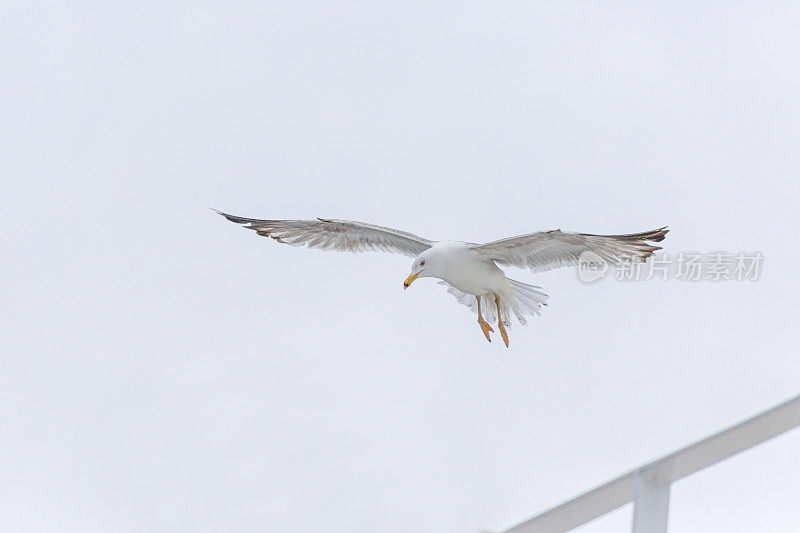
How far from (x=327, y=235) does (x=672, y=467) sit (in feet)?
21.3

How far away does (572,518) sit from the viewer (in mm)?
3105

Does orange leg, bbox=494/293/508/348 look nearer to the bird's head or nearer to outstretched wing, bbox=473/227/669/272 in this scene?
outstretched wing, bbox=473/227/669/272

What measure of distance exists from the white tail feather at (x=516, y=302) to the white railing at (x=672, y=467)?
5.33 meters

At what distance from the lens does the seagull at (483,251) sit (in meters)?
7.52

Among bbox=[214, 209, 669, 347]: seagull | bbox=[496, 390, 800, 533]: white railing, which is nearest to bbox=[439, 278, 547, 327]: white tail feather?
bbox=[214, 209, 669, 347]: seagull

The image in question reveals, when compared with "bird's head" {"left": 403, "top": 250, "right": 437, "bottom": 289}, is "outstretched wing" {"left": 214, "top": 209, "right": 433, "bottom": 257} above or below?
above

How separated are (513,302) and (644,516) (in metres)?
5.60

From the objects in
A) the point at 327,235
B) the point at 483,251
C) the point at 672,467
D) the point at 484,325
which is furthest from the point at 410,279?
the point at 672,467

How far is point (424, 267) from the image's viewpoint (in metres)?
8.07

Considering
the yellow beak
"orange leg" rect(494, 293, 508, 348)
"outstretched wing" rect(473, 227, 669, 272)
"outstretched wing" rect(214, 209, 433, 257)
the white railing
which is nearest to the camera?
the white railing

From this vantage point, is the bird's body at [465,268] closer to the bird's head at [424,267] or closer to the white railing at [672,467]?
the bird's head at [424,267]

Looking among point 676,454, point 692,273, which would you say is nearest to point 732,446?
point 676,454

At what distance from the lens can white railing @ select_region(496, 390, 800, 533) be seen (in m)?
2.82

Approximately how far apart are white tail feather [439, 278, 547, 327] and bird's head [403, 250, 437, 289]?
21.1 inches
